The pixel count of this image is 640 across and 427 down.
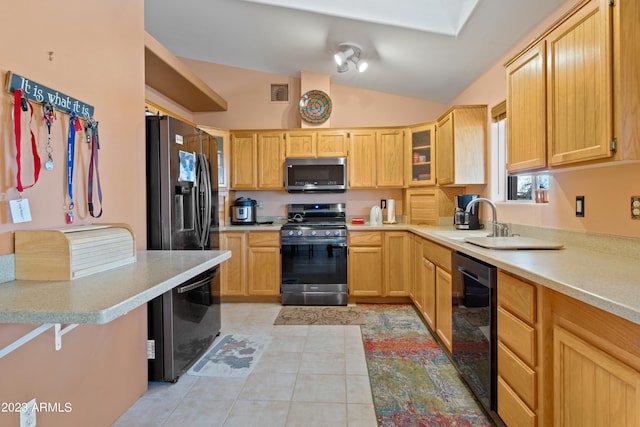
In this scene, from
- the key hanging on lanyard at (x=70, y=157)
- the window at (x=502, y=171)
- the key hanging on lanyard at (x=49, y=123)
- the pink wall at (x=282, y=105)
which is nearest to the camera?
the key hanging on lanyard at (x=49, y=123)

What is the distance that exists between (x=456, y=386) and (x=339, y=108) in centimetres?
334

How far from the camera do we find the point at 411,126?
12.5 feet

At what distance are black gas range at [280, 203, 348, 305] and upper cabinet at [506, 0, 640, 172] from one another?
6.81 ft

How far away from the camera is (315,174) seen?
3.89 metres

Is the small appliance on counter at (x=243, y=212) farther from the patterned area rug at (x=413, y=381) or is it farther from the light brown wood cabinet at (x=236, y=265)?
the patterned area rug at (x=413, y=381)

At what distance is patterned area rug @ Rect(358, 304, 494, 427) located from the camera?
1.73 metres

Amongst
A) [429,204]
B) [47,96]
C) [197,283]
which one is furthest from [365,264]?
[47,96]

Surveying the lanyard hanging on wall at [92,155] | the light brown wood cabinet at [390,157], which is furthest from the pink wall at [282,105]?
the lanyard hanging on wall at [92,155]

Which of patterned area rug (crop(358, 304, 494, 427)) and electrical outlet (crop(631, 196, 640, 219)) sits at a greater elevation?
electrical outlet (crop(631, 196, 640, 219))

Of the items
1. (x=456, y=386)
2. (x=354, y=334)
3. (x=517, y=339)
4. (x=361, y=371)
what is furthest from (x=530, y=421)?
(x=354, y=334)

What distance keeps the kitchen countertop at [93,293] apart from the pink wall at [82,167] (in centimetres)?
32

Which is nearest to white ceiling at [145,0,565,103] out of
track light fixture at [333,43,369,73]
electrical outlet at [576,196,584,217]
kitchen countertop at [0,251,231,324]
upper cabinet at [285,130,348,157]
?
track light fixture at [333,43,369,73]

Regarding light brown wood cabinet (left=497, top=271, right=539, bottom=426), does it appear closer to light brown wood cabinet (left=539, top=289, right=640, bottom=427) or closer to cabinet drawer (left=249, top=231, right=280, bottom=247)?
light brown wood cabinet (left=539, top=289, right=640, bottom=427)

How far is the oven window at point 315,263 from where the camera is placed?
11.8 ft
